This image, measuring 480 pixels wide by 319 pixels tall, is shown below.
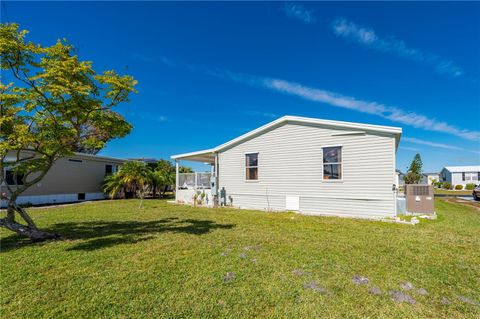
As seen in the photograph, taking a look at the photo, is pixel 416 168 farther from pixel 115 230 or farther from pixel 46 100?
pixel 46 100

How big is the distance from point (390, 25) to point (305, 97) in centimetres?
797

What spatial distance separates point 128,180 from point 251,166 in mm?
8981

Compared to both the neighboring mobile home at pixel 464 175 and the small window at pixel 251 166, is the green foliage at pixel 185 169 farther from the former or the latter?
the neighboring mobile home at pixel 464 175

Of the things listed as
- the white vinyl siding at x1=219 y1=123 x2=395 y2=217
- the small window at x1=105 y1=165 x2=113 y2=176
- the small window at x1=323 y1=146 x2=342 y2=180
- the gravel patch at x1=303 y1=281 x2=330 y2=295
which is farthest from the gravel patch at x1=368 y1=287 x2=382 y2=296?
the small window at x1=105 y1=165 x2=113 y2=176

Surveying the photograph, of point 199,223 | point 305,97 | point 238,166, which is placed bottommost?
point 199,223

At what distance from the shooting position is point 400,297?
2.88 metres

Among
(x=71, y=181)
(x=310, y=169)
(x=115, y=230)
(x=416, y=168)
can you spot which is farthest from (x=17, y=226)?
(x=416, y=168)

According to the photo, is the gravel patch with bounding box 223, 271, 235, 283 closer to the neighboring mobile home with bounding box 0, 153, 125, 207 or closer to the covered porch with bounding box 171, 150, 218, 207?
the covered porch with bounding box 171, 150, 218, 207

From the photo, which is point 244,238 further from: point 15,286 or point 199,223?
point 15,286

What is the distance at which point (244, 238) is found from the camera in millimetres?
5609

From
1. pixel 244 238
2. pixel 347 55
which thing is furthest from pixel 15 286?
pixel 347 55

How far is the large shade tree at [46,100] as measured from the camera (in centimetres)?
484

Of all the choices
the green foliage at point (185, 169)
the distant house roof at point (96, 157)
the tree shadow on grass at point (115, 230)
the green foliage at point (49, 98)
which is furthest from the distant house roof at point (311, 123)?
the green foliage at point (185, 169)

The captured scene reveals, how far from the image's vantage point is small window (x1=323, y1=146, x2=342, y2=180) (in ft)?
30.0
